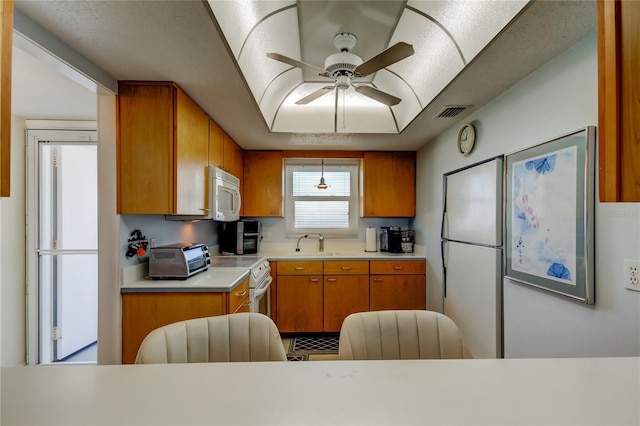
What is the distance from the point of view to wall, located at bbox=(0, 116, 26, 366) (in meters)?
2.38

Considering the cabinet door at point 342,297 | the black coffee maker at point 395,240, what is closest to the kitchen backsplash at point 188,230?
the black coffee maker at point 395,240

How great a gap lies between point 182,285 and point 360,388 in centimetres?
154

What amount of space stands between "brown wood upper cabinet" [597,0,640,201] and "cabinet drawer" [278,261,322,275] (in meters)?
2.72

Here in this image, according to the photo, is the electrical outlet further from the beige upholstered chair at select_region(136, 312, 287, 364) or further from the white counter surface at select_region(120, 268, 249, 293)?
the white counter surface at select_region(120, 268, 249, 293)

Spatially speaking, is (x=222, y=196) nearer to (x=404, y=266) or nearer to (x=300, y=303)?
(x=300, y=303)

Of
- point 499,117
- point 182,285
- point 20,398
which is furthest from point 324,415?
point 499,117

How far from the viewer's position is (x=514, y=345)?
1.82 m

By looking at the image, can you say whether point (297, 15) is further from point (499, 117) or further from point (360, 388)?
point (360, 388)

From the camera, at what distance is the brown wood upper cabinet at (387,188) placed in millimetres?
3580

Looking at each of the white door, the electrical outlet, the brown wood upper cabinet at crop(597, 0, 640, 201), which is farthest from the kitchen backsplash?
the electrical outlet

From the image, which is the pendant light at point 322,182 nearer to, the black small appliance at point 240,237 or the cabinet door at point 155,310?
the black small appliance at point 240,237

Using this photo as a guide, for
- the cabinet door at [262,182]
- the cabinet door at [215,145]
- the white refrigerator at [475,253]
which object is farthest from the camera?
the cabinet door at [262,182]

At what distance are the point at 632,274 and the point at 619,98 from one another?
0.94m

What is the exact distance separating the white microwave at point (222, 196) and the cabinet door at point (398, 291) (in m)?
1.72
